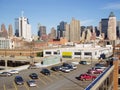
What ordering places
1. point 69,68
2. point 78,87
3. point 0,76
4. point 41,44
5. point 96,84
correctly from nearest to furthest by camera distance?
point 96,84 → point 78,87 → point 0,76 → point 69,68 → point 41,44

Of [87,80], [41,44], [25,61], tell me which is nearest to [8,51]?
[41,44]

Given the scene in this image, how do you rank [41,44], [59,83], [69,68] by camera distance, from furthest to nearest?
[41,44]
[69,68]
[59,83]

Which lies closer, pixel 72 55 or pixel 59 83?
pixel 59 83

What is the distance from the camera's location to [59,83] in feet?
125

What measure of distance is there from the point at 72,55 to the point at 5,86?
189ft

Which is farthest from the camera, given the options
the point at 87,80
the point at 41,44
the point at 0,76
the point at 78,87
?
the point at 41,44

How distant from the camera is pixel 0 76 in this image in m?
45.8

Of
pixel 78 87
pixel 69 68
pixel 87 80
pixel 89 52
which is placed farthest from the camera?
pixel 89 52

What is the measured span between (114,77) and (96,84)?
48.3ft

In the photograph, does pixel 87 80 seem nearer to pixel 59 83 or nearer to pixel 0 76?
pixel 59 83

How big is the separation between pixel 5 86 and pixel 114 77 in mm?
16220

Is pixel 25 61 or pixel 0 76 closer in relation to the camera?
pixel 0 76

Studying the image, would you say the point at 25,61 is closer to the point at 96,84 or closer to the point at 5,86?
the point at 5,86

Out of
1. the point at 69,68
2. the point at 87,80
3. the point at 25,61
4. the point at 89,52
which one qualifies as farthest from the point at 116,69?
the point at 25,61
